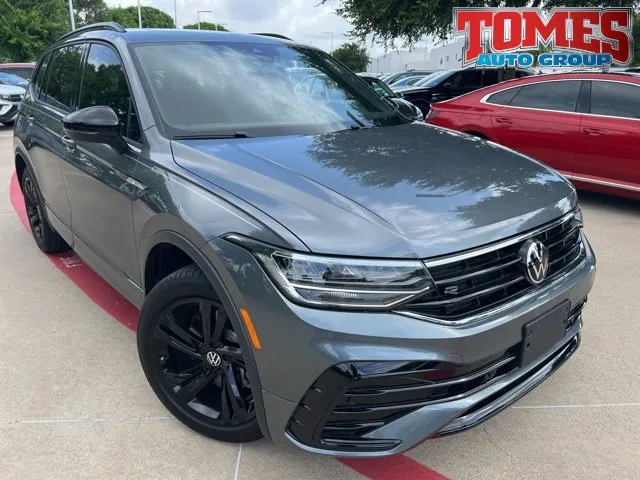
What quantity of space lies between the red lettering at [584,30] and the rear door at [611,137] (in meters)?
7.25

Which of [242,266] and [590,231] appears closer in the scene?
[242,266]

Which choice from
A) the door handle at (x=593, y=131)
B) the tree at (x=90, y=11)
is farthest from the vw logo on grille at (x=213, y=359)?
the tree at (x=90, y=11)

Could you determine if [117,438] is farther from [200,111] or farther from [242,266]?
[200,111]

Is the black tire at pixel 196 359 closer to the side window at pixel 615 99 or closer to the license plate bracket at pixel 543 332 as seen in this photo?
the license plate bracket at pixel 543 332

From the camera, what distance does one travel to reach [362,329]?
A: 6.10 ft

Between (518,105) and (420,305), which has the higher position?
(518,105)

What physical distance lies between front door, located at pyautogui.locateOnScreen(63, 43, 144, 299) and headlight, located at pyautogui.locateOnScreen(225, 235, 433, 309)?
3.49 feet

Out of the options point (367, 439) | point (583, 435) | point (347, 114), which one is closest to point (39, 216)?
point (347, 114)

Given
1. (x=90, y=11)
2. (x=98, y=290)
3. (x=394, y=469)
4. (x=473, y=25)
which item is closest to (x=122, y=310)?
(x=98, y=290)

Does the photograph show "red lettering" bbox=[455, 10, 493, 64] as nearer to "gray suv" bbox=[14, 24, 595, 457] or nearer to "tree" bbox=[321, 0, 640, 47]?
"tree" bbox=[321, 0, 640, 47]

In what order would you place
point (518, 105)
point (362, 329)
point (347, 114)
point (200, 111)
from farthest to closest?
point (518, 105) → point (347, 114) → point (200, 111) → point (362, 329)

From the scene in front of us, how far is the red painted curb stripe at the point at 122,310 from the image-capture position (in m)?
2.37

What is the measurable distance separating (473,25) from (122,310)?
36.9 feet

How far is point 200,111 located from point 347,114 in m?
0.85
